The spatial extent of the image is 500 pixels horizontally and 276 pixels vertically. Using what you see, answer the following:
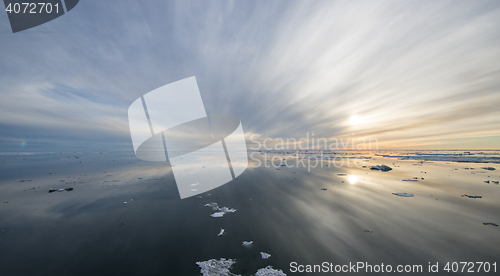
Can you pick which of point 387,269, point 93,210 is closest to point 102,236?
point 93,210

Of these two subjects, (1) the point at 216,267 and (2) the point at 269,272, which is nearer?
(2) the point at 269,272

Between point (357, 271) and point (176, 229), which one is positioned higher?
point (176, 229)

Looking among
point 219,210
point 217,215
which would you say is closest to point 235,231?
point 217,215

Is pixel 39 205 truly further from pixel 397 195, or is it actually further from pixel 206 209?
pixel 397 195

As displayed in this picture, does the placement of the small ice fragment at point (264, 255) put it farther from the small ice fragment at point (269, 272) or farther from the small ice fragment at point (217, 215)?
the small ice fragment at point (217, 215)

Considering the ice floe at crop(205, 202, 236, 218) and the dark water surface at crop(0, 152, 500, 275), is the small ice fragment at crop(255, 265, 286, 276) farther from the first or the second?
the ice floe at crop(205, 202, 236, 218)

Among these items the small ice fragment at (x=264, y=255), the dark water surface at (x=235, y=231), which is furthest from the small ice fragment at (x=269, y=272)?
the small ice fragment at (x=264, y=255)

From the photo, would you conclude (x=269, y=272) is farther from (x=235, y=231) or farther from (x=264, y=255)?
(x=235, y=231)

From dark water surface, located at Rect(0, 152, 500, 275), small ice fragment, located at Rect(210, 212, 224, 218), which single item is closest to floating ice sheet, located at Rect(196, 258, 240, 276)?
dark water surface, located at Rect(0, 152, 500, 275)

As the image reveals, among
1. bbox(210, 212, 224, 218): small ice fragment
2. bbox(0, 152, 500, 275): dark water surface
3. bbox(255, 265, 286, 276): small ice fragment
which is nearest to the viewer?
bbox(255, 265, 286, 276): small ice fragment
